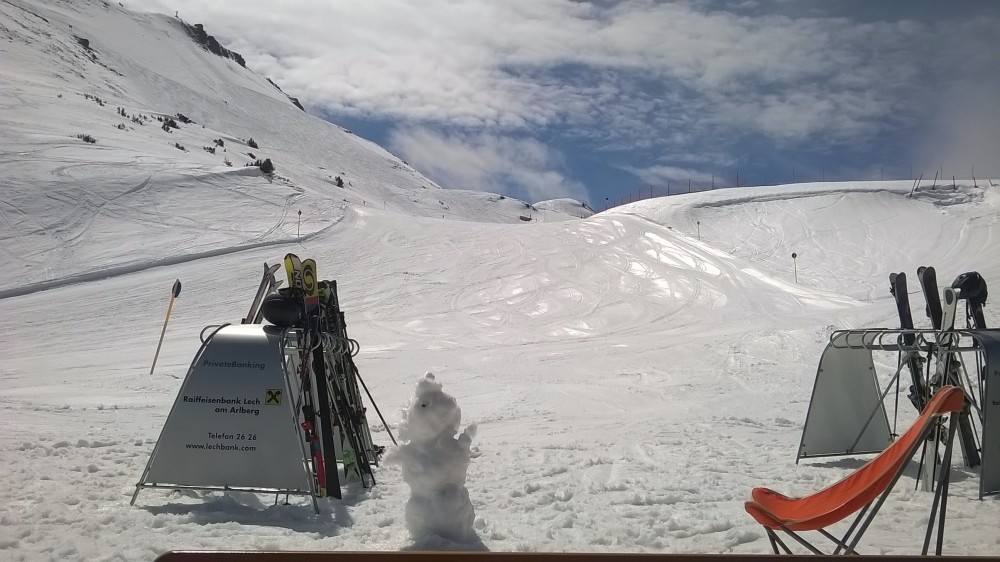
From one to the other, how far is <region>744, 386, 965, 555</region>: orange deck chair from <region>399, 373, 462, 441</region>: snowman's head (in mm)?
1670

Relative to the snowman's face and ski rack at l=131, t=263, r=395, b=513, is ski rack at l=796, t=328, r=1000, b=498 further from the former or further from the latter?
ski rack at l=131, t=263, r=395, b=513

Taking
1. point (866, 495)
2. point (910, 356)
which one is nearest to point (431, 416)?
point (866, 495)

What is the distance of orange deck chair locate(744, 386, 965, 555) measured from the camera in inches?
115

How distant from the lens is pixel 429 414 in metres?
3.99

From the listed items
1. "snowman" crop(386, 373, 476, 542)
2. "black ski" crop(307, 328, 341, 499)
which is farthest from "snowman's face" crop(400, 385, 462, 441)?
"black ski" crop(307, 328, 341, 499)

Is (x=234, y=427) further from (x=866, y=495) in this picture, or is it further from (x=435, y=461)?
(x=866, y=495)

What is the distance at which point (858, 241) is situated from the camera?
22938 mm

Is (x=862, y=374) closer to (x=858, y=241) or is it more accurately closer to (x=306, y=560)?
(x=306, y=560)

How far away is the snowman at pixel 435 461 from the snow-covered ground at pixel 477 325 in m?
0.34

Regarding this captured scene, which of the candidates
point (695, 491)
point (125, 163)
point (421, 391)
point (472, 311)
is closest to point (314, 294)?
point (421, 391)

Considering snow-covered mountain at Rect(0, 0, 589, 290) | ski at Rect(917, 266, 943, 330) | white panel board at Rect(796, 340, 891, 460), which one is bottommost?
white panel board at Rect(796, 340, 891, 460)

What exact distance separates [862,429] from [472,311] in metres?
11.6

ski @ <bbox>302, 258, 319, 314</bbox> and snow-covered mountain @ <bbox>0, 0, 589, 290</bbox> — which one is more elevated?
snow-covered mountain @ <bbox>0, 0, 589, 290</bbox>

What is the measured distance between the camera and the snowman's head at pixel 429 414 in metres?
3.98
